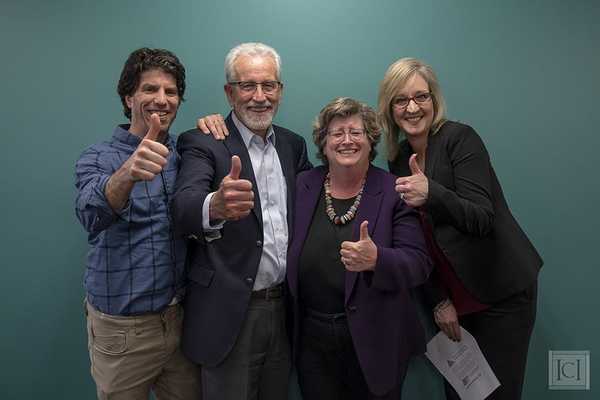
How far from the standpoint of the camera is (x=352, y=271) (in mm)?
1282

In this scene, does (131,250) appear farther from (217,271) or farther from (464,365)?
(464,365)

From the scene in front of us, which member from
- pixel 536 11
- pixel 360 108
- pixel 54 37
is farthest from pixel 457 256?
pixel 54 37

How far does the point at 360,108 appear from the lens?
1.38 metres

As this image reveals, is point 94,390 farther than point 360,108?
Yes

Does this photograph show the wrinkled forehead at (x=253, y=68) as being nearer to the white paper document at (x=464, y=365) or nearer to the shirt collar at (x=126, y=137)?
the shirt collar at (x=126, y=137)

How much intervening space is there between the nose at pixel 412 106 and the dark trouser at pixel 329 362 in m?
0.74

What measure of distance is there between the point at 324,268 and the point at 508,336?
72cm

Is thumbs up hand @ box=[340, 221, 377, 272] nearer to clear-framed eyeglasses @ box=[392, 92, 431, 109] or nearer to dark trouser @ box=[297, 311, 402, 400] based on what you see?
dark trouser @ box=[297, 311, 402, 400]

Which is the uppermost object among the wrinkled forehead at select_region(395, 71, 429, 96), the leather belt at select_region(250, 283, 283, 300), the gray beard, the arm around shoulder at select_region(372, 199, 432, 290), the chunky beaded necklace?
the wrinkled forehead at select_region(395, 71, 429, 96)

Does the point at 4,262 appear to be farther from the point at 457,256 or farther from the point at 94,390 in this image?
the point at 457,256

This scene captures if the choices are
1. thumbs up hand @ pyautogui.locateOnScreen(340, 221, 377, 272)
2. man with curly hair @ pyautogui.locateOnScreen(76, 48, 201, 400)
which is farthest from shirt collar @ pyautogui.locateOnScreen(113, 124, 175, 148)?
thumbs up hand @ pyautogui.locateOnScreen(340, 221, 377, 272)

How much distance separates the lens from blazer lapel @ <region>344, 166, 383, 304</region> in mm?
1291

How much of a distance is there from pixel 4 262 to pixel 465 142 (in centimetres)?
187

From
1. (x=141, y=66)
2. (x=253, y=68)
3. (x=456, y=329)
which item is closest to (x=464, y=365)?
(x=456, y=329)
